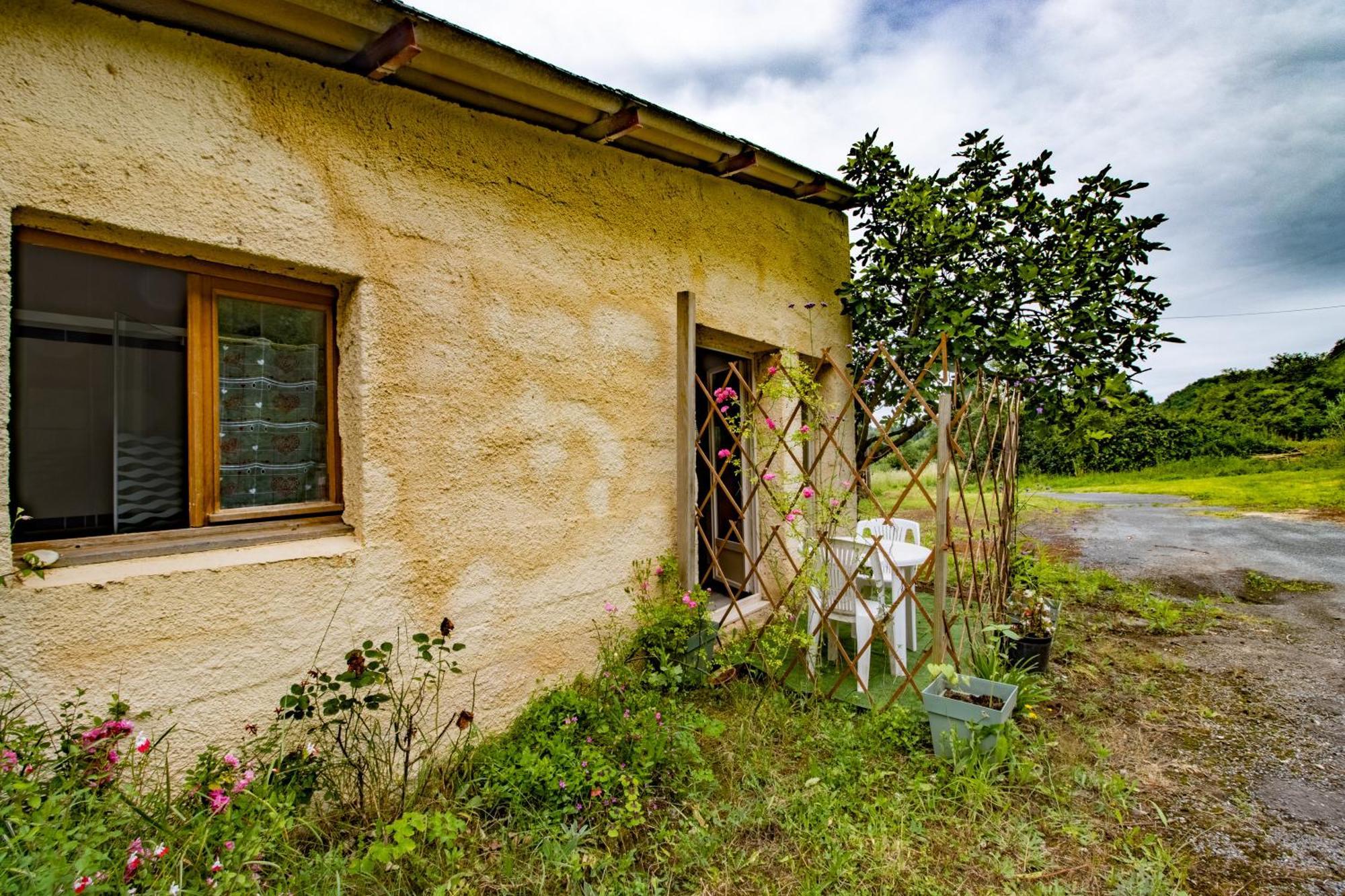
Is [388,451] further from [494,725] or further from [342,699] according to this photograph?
[494,725]

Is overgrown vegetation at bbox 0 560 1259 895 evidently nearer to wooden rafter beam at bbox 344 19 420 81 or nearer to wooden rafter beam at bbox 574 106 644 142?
wooden rafter beam at bbox 344 19 420 81

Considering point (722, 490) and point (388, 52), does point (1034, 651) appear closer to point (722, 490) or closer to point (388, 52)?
point (722, 490)

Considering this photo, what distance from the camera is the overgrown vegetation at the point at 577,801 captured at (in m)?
1.67

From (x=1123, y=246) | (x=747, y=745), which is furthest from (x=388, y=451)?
(x=1123, y=246)

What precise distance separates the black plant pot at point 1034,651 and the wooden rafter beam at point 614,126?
395cm

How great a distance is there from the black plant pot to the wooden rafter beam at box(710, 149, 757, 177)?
3.60 metres

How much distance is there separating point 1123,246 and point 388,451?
558cm

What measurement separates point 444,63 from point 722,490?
3.20 m

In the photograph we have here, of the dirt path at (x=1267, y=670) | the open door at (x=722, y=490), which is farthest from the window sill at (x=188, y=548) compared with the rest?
the dirt path at (x=1267, y=670)

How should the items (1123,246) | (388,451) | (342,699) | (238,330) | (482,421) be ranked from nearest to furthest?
1. (342,699)
2. (238,330)
3. (388,451)
4. (482,421)
5. (1123,246)

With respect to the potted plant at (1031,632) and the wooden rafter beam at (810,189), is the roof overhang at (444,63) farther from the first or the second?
the potted plant at (1031,632)

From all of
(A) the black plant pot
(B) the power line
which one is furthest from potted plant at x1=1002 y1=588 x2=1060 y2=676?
(B) the power line

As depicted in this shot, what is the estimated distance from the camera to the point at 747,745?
301 centimetres

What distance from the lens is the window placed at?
6.33ft
